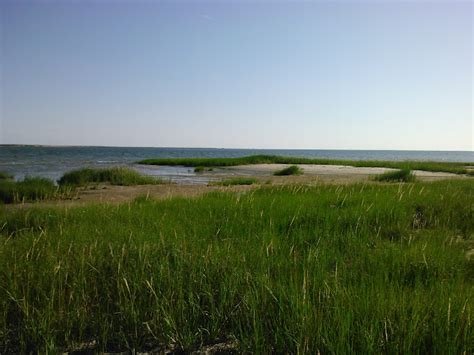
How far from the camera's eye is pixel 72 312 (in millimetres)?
2588

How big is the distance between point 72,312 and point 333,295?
1.88 m

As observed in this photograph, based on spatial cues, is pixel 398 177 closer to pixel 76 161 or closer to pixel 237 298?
pixel 237 298

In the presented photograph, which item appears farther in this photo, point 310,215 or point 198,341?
point 310,215

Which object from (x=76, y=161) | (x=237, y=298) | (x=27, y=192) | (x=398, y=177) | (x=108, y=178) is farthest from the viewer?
(x=76, y=161)

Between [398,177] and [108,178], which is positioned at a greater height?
[398,177]

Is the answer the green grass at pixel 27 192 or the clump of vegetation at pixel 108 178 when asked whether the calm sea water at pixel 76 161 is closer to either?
the clump of vegetation at pixel 108 178

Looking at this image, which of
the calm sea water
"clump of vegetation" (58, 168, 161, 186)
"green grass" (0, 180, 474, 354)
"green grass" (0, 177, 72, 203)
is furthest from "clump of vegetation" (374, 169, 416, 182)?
"green grass" (0, 177, 72, 203)

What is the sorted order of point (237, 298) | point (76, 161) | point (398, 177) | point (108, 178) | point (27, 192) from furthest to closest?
point (76, 161)
point (108, 178)
point (398, 177)
point (27, 192)
point (237, 298)

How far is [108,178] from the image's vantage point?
57.1 ft

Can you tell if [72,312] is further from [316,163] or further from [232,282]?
[316,163]

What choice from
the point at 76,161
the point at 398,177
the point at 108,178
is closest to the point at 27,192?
the point at 108,178

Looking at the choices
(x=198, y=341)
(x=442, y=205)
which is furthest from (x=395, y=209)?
(x=198, y=341)

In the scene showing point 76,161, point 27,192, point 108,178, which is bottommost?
point 27,192

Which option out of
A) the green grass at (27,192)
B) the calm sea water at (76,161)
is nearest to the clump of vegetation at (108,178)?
the calm sea water at (76,161)
